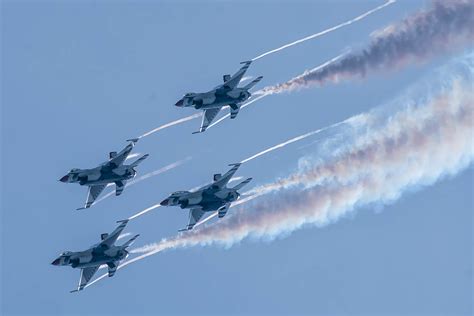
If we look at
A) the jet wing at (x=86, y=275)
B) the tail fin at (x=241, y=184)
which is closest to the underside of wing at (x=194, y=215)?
the tail fin at (x=241, y=184)

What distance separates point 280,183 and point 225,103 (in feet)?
20.7

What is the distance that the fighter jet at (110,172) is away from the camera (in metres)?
69.7

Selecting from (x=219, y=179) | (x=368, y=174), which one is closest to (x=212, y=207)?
(x=219, y=179)

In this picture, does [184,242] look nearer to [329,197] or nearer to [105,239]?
[105,239]

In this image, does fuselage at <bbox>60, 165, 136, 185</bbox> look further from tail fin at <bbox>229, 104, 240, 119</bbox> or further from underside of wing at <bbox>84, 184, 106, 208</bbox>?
tail fin at <bbox>229, 104, 240, 119</bbox>

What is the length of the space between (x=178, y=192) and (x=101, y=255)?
21.5ft

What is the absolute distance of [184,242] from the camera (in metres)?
68.8

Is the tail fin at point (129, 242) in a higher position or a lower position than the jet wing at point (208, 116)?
lower

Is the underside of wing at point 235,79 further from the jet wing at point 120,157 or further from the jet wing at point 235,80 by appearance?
the jet wing at point 120,157

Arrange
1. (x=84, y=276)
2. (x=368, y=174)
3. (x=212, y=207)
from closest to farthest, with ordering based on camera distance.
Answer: (x=368, y=174)
(x=212, y=207)
(x=84, y=276)

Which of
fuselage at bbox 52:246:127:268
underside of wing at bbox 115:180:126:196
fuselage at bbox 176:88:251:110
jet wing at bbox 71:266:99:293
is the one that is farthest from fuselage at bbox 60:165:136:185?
jet wing at bbox 71:266:99:293

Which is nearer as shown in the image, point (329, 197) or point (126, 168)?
point (329, 197)

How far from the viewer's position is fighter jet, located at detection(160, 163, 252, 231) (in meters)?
67.2

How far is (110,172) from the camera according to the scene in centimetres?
6988
